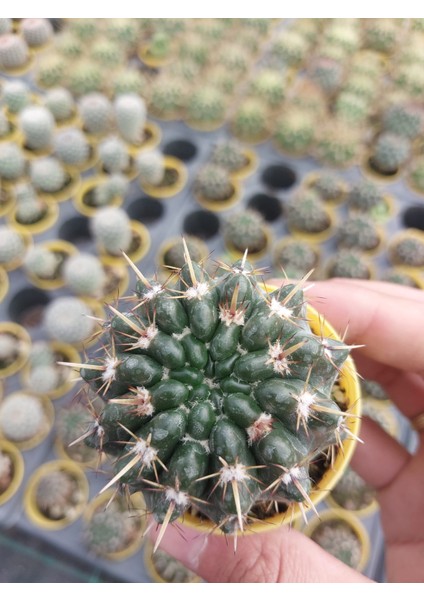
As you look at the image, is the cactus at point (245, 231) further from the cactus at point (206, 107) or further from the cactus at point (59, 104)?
the cactus at point (59, 104)

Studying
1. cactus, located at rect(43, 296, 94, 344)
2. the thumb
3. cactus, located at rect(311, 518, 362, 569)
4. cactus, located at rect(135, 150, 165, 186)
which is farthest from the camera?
cactus, located at rect(135, 150, 165, 186)

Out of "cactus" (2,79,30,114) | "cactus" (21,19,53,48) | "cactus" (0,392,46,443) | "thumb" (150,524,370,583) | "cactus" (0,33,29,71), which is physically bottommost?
"cactus" (0,392,46,443)

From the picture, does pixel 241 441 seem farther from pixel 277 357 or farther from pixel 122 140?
pixel 122 140

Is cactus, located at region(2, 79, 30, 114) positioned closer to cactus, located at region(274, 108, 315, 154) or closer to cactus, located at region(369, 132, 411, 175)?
cactus, located at region(274, 108, 315, 154)

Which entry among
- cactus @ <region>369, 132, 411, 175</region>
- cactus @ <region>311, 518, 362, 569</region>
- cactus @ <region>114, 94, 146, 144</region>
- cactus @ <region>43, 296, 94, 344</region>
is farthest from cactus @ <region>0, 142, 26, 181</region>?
cactus @ <region>311, 518, 362, 569</region>

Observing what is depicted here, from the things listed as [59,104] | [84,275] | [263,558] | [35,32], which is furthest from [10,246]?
[263,558]

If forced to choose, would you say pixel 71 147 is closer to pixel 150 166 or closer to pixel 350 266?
pixel 150 166
